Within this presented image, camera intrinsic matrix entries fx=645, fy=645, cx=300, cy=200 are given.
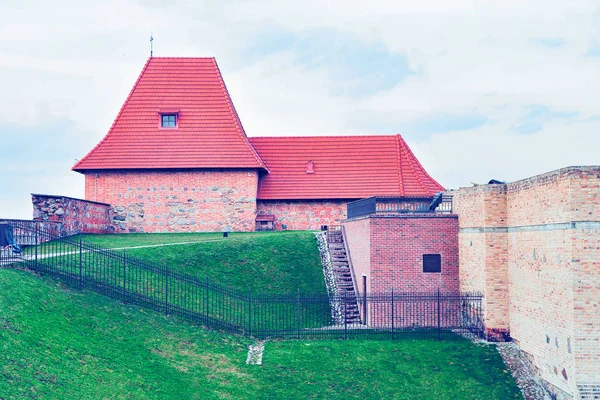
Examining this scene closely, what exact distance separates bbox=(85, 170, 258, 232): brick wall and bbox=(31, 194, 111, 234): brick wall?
94 cm

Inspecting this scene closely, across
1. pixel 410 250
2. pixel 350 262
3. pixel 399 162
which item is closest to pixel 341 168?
pixel 399 162

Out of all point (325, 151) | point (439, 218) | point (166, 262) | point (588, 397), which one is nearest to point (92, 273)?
point (166, 262)

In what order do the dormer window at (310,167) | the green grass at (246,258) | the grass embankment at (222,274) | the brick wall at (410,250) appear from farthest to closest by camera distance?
the dormer window at (310,167) < the green grass at (246,258) < the brick wall at (410,250) < the grass embankment at (222,274)

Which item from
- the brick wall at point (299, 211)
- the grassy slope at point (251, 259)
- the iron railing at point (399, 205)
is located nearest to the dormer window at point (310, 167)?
the brick wall at point (299, 211)

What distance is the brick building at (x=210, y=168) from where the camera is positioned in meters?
29.8

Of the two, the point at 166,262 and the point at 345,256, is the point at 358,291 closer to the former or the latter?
the point at 345,256

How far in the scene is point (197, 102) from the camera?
31656mm

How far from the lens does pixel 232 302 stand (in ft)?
66.6

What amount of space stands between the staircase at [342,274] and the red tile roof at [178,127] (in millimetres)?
5994

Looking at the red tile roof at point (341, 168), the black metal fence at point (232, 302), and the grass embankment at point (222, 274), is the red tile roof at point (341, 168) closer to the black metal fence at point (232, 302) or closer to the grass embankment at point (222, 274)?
the grass embankment at point (222, 274)

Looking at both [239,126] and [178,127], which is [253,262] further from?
[178,127]

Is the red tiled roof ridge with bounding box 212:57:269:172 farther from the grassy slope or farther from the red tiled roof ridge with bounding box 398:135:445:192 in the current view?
the red tiled roof ridge with bounding box 398:135:445:192

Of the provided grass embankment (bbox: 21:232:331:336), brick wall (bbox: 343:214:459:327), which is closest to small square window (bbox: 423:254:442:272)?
brick wall (bbox: 343:214:459:327)

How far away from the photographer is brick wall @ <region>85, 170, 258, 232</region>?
29797mm
